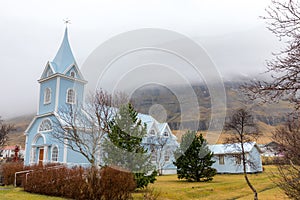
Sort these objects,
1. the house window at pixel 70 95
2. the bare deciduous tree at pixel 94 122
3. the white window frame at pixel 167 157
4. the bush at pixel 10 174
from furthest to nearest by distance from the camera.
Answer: the white window frame at pixel 167 157
the house window at pixel 70 95
the bush at pixel 10 174
the bare deciduous tree at pixel 94 122

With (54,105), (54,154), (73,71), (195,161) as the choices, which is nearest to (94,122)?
(54,154)

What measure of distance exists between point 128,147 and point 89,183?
3.61 metres

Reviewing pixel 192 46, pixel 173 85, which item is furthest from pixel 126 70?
pixel 192 46

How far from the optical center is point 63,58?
28.7 meters

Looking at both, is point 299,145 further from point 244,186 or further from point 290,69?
point 244,186

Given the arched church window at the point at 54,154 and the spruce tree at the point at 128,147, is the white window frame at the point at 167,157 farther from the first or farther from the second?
the spruce tree at the point at 128,147

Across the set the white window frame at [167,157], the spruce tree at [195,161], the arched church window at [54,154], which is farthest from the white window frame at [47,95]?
the white window frame at [167,157]

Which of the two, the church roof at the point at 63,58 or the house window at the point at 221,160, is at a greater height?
the church roof at the point at 63,58

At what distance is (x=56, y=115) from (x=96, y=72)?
52.8 feet

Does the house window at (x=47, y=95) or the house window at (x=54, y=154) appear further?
the house window at (x=47, y=95)

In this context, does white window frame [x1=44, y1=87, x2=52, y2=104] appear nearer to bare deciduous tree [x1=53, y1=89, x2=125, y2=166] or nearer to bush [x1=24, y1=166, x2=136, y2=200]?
bare deciduous tree [x1=53, y1=89, x2=125, y2=166]

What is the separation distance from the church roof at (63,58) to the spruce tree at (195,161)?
1412 centimetres

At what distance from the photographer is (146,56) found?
9.41 m

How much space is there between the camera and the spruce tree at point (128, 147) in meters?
14.3
